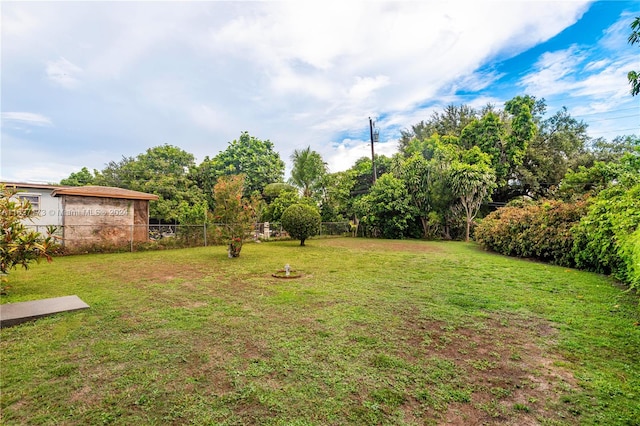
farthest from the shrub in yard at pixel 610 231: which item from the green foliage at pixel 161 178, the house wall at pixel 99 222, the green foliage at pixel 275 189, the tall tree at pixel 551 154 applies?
the green foliage at pixel 161 178

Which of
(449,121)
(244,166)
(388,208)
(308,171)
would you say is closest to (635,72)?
(388,208)

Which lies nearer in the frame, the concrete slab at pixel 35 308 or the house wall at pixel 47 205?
the concrete slab at pixel 35 308

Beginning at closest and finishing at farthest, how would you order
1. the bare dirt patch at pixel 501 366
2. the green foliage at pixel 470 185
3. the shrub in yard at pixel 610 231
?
1. the bare dirt patch at pixel 501 366
2. the shrub in yard at pixel 610 231
3. the green foliage at pixel 470 185

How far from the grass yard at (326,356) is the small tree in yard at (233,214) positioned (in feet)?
13.4

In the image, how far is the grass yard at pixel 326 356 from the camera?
191 centimetres

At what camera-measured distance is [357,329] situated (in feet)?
11.0

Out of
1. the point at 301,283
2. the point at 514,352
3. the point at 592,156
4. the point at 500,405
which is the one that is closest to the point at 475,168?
the point at 592,156

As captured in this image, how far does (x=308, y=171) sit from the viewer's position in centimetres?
2028

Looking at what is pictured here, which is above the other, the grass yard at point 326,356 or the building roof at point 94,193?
the building roof at point 94,193

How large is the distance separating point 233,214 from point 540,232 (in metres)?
9.85

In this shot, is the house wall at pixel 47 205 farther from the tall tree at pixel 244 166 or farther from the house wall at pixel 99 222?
the tall tree at pixel 244 166

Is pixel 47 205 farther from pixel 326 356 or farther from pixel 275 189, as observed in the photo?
pixel 326 356

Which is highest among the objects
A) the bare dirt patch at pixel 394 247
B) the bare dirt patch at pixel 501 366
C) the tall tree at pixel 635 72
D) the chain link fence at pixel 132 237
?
the tall tree at pixel 635 72

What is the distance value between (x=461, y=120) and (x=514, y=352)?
26.5 m
